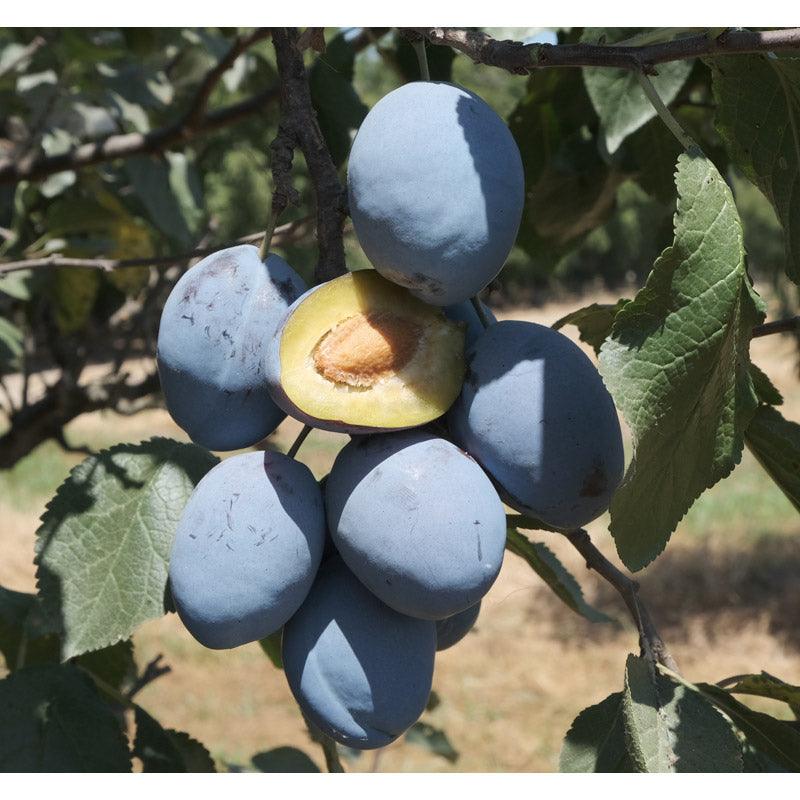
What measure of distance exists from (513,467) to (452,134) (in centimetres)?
19

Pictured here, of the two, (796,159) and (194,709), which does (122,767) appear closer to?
(796,159)

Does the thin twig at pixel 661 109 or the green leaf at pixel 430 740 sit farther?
the green leaf at pixel 430 740

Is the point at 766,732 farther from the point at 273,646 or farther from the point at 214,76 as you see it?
the point at 214,76

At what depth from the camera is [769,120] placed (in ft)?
2.25

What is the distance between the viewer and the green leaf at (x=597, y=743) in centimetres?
73

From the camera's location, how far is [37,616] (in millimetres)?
824

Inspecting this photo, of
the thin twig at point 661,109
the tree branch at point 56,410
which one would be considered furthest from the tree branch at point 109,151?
the thin twig at point 661,109

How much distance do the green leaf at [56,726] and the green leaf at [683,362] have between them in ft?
1.57

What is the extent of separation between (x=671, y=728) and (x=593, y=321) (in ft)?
1.02

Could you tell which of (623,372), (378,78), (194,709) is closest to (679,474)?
(623,372)

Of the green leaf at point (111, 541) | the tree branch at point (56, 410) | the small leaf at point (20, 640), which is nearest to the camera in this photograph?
the green leaf at point (111, 541)

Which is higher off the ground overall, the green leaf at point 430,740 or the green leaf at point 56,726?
the green leaf at point 56,726

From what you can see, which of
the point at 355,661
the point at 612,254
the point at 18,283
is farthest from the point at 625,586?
the point at 612,254

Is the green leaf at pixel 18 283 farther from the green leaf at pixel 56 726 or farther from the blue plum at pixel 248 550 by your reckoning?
the blue plum at pixel 248 550
